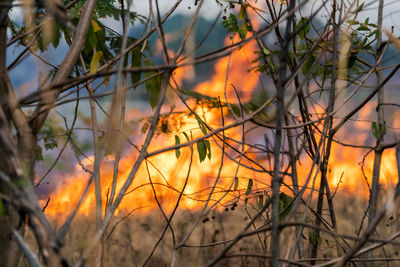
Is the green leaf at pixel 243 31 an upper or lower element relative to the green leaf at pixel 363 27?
lower

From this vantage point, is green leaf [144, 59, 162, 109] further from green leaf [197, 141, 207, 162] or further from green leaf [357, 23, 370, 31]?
green leaf [357, 23, 370, 31]

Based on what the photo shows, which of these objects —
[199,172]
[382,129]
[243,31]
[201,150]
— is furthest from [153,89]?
[199,172]

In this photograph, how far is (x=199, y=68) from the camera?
8.14ft

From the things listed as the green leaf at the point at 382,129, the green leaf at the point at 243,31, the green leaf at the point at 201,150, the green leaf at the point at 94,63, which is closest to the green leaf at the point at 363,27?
the green leaf at the point at 382,129

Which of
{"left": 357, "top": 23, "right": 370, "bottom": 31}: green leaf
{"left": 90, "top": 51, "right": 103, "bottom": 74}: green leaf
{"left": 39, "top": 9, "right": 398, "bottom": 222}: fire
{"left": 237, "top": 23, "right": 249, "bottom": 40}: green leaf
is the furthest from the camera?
{"left": 39, "top": 9, "right": 398, "bottom": 222}: fire

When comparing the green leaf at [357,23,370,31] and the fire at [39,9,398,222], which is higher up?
the green leaf at [357,23,370,31]

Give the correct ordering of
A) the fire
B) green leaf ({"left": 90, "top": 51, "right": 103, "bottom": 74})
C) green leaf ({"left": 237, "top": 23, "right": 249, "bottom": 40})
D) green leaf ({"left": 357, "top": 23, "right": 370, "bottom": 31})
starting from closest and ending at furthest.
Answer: green leaf ({"left": 90, "top": 51, "right": 103, "bottom": 74})
green leaf ({"left": 237, "top": 23, "right": 249, "bottom": 40})
green leaf ({"left": 357, "top": 23, "right": 370, "bottom": 31})
the fire

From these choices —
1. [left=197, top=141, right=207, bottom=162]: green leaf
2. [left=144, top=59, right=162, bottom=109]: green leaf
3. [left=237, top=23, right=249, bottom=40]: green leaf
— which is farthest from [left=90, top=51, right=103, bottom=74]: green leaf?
[left=237, top=23, right=249, bottom=40]: green leaf

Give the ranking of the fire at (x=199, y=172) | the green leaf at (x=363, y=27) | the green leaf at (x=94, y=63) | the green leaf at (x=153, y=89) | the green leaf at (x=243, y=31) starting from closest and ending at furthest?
the green leaf at (x=94, y=63) → the green leaf at (x=153, y=89) → the green leaf at (x=243, y=31) → the green leaf at (x=363, y=27) → the fire at (x=199, y=172)

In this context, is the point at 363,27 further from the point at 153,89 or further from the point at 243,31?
the point at 153,89

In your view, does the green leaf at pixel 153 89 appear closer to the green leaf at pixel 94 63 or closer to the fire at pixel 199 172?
the green leaf at pixel 94 63

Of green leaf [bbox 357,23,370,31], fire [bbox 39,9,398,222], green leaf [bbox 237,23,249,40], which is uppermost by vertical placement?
green leaf [bbox 357,23,370,31]

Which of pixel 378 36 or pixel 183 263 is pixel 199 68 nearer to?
pixel 183 263

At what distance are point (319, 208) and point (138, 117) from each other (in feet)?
3.78
